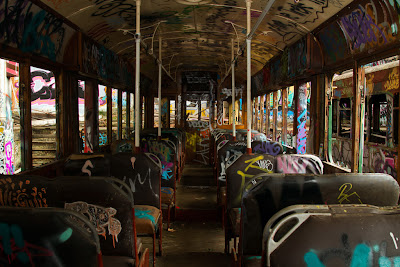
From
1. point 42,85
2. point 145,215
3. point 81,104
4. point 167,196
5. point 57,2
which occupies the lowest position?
point 167,196

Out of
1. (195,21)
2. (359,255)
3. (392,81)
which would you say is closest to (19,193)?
(359,255)

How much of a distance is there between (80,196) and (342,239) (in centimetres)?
169

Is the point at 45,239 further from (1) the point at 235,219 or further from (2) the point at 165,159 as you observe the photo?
(2) the point at 165,159

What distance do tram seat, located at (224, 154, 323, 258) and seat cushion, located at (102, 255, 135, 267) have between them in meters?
1.52

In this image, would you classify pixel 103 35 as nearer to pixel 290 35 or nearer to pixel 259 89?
pixel 290 35

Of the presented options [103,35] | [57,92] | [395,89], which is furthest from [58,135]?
[395,89]

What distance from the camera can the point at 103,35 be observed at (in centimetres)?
670

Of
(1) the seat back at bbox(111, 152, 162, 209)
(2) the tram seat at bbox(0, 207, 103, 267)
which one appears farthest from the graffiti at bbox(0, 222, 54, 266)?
(1) the seat back at bbox(111, 152, 162, 209)

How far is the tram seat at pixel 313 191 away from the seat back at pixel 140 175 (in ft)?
5.05

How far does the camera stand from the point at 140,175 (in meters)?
3.79

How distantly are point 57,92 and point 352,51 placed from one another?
4.49 m

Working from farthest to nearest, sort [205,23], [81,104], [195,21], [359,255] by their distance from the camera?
[81,104]
[205,23]
[195,21]
[359,255]

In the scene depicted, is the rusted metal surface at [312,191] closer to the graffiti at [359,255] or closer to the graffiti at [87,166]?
the graffiti at [359,255]

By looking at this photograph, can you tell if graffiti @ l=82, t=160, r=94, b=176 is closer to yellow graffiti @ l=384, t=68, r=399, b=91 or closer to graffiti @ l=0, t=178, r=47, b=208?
graffiti @ l=0, t=178, r=47, b=208
